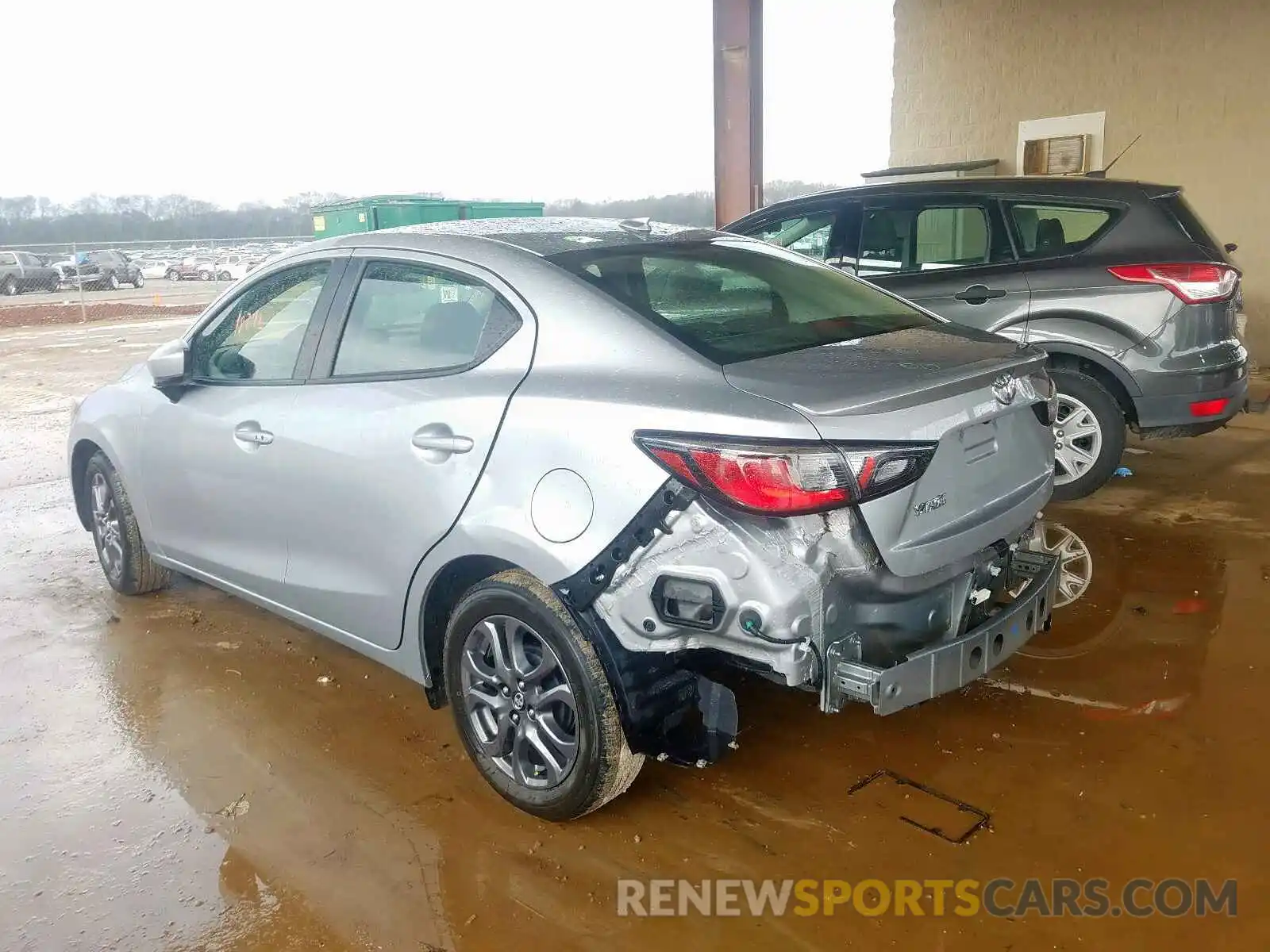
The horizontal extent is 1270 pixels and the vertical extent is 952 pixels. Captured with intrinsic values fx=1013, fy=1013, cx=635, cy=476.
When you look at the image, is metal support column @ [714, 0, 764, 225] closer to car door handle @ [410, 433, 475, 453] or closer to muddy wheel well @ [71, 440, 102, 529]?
muddy wheel well @ [71, 440, 102, 529]

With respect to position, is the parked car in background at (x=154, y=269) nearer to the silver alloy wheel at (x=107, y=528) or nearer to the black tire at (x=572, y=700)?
the silver alloy wheel at (x=107, y=528)

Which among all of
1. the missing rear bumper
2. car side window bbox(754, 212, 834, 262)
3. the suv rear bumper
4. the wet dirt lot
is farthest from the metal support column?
the missing rear bumper

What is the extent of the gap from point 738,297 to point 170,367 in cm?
219

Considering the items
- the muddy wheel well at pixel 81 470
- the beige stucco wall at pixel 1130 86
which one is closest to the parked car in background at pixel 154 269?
the beige stucco wall at pixel 1130 86

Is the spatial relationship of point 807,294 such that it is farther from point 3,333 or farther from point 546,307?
point 3,333

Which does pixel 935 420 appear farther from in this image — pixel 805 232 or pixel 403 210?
pixel 403 210

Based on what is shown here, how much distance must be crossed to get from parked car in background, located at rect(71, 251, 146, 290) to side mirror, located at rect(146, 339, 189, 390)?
29.8 meters

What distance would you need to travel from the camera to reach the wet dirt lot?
247 cm

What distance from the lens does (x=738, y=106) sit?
370 inches

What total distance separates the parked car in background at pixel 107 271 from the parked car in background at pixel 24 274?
2.78 ft

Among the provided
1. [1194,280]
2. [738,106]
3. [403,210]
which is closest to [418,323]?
[1194,280]

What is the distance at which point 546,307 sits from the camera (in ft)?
9.19

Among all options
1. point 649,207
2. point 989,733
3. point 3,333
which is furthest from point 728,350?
point 3,333

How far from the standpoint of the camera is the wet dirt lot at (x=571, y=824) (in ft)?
8.11
